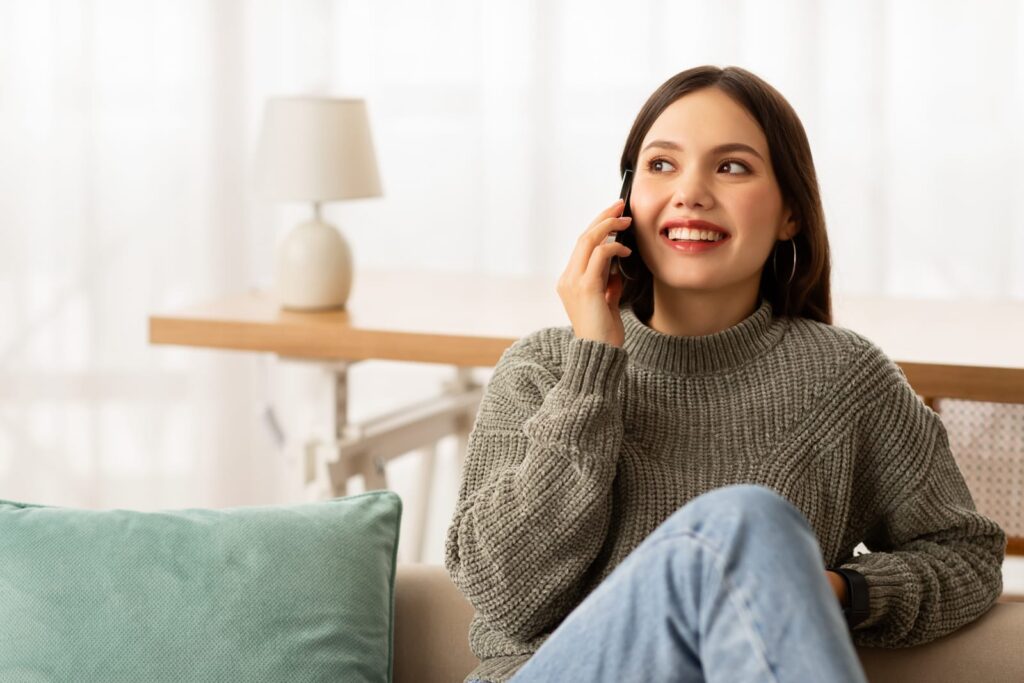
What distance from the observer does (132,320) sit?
325cm

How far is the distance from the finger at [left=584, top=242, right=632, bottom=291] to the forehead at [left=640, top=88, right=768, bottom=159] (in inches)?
5.0

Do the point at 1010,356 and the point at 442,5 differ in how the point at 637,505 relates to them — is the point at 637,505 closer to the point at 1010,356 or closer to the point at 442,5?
the point at 1010,356

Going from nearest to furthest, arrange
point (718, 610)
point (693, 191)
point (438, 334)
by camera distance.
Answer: point (718, 610) → point (693, 191) → point (438, 334)

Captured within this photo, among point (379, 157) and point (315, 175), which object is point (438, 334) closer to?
point (315, 175)

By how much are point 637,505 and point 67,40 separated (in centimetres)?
226

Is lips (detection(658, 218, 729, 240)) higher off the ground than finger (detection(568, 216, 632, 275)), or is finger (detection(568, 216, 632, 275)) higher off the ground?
lips (detection(658, 218, 729, 240))

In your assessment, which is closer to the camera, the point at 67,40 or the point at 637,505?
the point at 637,505

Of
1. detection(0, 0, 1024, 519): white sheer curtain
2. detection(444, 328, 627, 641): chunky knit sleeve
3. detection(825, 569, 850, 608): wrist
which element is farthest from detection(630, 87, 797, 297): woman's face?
detection(0, 0, 1024, 519): white sheer curtain

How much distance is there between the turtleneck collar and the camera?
1.46 metres

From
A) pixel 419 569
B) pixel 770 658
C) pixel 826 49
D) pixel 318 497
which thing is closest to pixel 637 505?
pixel 419 569

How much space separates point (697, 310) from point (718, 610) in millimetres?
514

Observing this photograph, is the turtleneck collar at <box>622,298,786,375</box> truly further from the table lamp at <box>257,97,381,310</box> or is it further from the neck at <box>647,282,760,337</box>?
the table lamp at <box>257,97,381,310</box>

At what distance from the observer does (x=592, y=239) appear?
146 centimetres

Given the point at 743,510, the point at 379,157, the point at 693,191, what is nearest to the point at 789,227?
the point at 693,191
